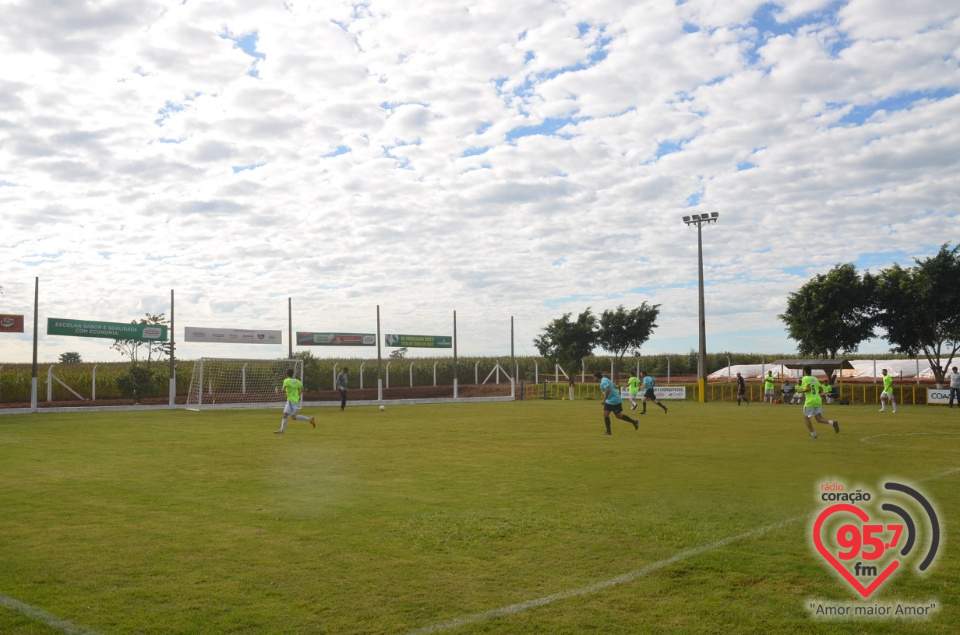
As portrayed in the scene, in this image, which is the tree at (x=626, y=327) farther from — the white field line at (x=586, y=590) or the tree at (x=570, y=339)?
the white field line at (x=586, y=590)

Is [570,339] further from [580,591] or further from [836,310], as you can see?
[580,591]

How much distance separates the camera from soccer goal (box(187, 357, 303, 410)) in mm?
39344

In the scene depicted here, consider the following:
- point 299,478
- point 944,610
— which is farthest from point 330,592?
point 299,478

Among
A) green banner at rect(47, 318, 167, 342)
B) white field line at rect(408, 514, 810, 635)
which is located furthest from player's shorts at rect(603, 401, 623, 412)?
green banner at rect(47, 318, 167, 342)

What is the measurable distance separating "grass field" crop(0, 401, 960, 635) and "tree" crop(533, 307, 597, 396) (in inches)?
1692

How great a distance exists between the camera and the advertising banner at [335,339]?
156 feet

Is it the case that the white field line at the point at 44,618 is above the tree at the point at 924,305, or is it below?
below

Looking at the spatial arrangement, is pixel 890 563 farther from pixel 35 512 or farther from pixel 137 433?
pixel 137 433

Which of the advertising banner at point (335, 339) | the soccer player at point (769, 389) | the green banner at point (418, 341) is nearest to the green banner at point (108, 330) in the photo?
the advertising banner at point (335, 339)

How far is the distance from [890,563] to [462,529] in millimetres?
4054

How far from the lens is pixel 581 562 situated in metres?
6.68
